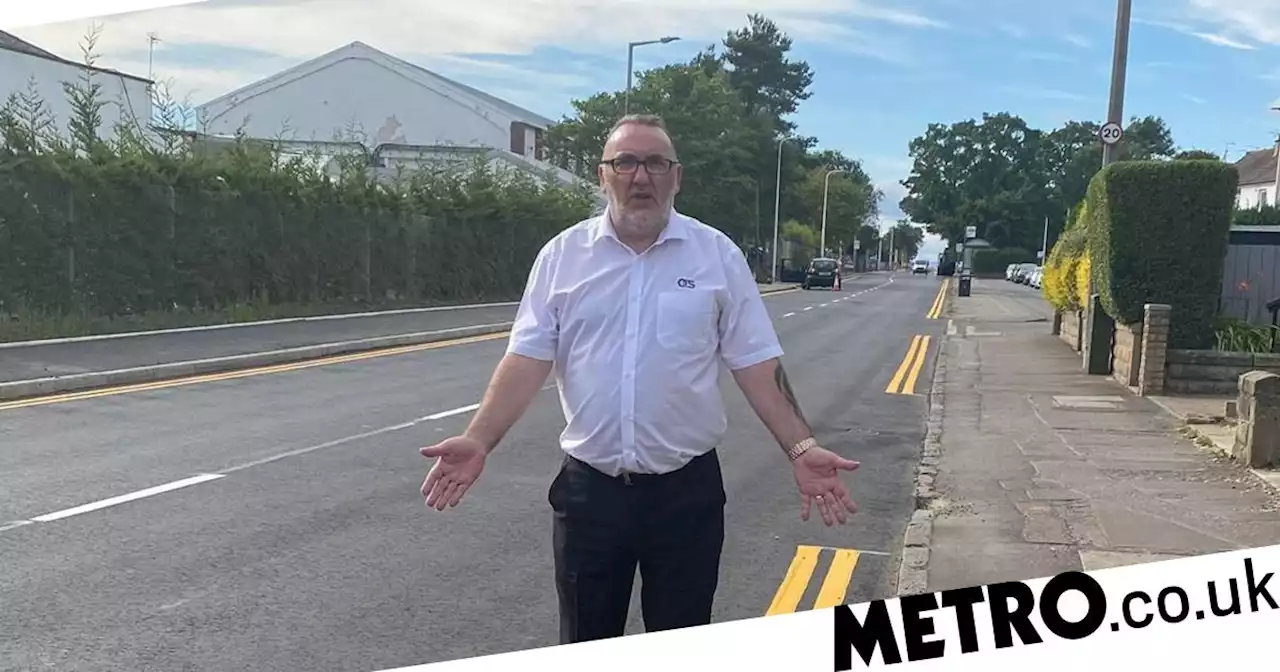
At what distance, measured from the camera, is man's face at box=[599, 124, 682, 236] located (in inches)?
108

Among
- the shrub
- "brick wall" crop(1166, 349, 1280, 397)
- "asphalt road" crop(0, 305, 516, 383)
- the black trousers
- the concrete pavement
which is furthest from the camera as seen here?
"asphalt road" crop(0, 305, 516, 383)

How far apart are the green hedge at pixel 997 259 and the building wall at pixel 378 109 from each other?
4.89ft

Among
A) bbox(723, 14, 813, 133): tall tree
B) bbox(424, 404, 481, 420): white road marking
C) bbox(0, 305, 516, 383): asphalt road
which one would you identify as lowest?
bbox(424, 404, 481, 420): white road marking

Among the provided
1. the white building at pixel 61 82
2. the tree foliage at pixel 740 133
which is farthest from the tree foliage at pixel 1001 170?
the white building at pixel 61 82

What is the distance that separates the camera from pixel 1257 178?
13.9 feet

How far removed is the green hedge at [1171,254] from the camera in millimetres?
6582

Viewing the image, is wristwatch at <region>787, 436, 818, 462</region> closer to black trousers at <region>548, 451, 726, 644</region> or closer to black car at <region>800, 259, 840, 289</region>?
black trousers at <region>548, 451, 726, 644</region>

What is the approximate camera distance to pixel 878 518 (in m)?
6.25

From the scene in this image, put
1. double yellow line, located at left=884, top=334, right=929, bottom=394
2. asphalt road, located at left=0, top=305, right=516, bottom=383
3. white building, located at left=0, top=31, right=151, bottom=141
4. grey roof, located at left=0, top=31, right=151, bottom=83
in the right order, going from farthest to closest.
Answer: double yellow line, located at left=884, top=334, right=929, bottom=394 → asphalt road, located at left=0, top=305, right=516, bottom=383 → white building, located at left=0, top=31, right=151, bottom=141 → grey roof, located at left=0, top=31, right=151, bottom=83

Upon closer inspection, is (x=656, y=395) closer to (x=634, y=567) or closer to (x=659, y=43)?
(x=634, y=567)

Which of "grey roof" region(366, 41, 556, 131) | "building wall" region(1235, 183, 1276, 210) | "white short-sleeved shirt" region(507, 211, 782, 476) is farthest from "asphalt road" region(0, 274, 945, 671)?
"building wall" region(1235, 183, 1276, 210)

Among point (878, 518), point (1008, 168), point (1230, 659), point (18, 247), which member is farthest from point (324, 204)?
point (18, 247)

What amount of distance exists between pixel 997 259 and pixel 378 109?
1.95m

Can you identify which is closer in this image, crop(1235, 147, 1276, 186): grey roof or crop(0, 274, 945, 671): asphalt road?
crop(1235, 147, 1276, 186): grey roof
